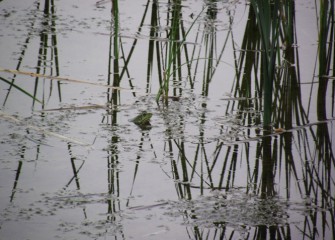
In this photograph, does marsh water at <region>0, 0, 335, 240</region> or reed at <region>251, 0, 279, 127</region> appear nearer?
marsh water at <region>0, 0, 335, 240</region>

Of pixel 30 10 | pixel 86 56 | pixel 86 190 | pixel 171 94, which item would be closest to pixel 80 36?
pixel 86 56

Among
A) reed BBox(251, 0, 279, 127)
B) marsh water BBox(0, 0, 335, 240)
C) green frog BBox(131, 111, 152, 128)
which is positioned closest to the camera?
marsh water BBox(0, 0, 335, 240)

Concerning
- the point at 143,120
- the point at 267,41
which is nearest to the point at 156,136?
the point at 143,120

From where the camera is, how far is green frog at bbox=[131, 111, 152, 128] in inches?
98.1

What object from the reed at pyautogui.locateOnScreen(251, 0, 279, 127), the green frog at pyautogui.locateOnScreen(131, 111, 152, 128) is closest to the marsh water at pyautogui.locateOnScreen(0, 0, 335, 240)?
the green frog at pyautogui.locateOnScreen(131, 111, 152, 128)

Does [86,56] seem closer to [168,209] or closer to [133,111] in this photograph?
[133,111]

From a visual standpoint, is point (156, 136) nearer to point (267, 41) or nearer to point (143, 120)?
point (143, 120)

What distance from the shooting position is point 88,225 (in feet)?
5.81

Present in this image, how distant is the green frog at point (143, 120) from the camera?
98.1 inches

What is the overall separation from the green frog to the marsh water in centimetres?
3

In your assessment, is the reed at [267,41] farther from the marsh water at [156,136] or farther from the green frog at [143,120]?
the green frog at [143,120]

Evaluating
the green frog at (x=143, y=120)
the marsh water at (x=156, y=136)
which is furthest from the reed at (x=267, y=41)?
the green frog at (x=143, y=120)

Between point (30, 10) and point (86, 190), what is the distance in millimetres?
2195

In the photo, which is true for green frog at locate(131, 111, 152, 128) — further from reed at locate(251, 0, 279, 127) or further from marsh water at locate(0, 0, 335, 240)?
reed at locate(251, 0, 279, 127)
